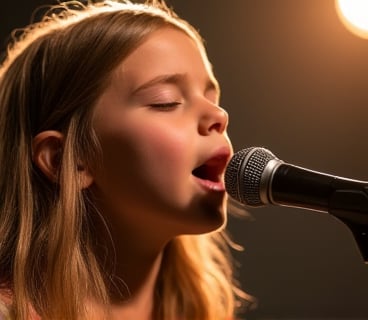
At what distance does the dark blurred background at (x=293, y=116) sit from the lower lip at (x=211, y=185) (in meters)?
0.69

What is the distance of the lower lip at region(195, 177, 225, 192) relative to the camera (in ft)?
3.26

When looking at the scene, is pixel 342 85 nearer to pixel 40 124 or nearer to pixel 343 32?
pixel 343 32

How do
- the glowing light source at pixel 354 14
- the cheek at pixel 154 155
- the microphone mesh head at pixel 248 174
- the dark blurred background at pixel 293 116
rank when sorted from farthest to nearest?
1. the dark blurred background at pixel 293 116
2. the glowing light source at pixel 354 14
3. the cheek at pixel 154 155
4. the microphone mesh head at pixel 248 174

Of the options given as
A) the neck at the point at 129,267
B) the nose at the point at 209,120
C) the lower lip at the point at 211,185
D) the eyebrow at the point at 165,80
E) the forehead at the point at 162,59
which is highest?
the forehead at the point at 162,59

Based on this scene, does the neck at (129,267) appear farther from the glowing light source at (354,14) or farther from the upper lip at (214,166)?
the glowing light source at (354,14)

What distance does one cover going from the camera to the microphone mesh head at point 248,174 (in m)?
0.83

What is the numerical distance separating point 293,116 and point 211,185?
2.35 feet

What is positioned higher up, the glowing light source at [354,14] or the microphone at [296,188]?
the glowing light source at [354,14]

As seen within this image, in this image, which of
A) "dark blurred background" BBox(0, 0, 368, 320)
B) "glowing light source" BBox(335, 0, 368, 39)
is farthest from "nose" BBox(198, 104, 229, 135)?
"dark blurred background" BBox(0, 0, 368, 320)

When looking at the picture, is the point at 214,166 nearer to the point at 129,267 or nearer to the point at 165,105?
the point at 165,105

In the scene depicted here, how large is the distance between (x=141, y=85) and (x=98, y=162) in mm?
152

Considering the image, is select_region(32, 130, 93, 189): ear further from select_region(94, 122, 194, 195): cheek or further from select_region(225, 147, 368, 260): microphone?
select_region(225, 147, 368, 260): microphone

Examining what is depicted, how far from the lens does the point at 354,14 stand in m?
1.37

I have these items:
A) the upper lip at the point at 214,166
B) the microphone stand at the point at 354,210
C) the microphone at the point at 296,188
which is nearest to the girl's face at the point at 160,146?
the upper lip at the point at 214,166
